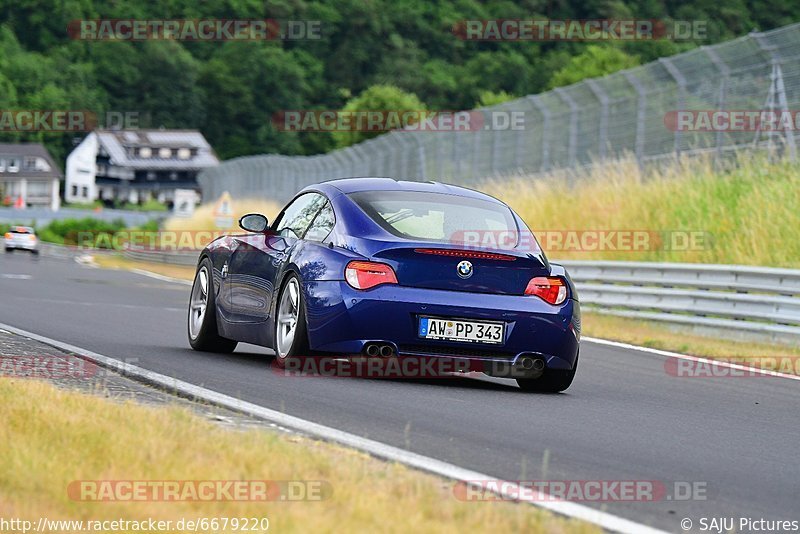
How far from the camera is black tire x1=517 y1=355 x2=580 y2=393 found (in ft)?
34.3

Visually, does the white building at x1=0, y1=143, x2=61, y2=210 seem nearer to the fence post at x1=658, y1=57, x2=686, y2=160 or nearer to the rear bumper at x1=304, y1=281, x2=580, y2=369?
the fence post at x1=658, y1=57, x2=686, y2=160

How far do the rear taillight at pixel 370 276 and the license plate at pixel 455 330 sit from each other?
33 centimetres

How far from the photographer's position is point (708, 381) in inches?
493

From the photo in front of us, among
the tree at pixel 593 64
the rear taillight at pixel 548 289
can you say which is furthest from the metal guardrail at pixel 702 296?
the tree at pixel 593 64

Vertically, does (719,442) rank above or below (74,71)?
below

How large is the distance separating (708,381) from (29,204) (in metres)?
158

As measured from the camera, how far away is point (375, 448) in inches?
271

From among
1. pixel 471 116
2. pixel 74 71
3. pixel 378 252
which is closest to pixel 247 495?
pixel 378 252

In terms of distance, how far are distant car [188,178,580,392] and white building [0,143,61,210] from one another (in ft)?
512

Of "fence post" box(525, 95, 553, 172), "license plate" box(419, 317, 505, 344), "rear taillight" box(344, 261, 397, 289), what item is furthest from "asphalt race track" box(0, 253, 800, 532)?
"fence post" box(525, 95, 553, 172)

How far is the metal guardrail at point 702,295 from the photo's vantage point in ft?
54.0

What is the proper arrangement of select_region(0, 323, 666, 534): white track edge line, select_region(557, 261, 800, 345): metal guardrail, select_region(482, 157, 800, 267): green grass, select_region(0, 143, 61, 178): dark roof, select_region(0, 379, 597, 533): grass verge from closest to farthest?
1. select_region(0, 379, 597, 533): grass verge
2. select_region(0, 323, 666, 534): white track edge line
3. select_region(557, 261, 800, 345): metal guardrail
4. select_region(482, 157, 800, 267): green grass
5. select_region(0, 143, 61, 178): dark roof

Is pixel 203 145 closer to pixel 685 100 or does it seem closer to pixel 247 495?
pixel 685 100

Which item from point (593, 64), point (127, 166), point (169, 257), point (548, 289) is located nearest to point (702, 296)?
point (548, 289)
